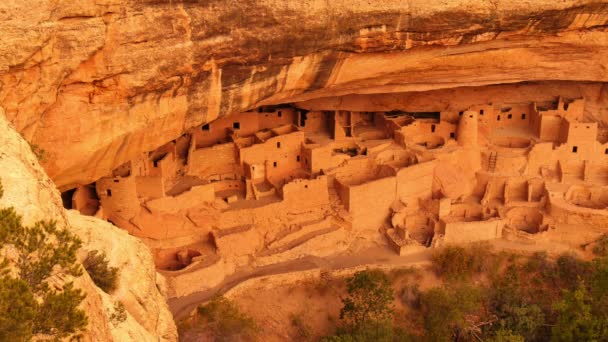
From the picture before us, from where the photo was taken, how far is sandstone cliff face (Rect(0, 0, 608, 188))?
816 cm

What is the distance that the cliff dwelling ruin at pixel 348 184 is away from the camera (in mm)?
13734

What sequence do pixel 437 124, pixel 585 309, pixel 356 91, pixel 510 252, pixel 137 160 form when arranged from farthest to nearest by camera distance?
pixel 437 124 → pixel 510 252 → pixel 356 91 → pixel 137 160 → pixel 585 309

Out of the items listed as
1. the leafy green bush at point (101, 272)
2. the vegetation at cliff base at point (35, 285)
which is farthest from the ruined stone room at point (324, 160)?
the vegetation at cliff base at point (35, 285)

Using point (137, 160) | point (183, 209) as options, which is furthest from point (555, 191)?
point (137, 160)

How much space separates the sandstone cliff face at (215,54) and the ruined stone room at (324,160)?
1.4 inches

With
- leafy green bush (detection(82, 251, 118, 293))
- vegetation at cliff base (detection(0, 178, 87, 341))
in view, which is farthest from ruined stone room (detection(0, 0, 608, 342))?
vegetation at cliff base (detection(0, 178, 87, 341))

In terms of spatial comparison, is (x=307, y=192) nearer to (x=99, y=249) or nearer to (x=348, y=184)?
(x=348, y=184)

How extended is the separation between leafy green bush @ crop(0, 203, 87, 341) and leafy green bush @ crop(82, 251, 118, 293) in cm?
125

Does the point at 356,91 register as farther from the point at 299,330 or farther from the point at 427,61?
the point at 299,330

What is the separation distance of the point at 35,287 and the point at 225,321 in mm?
8452

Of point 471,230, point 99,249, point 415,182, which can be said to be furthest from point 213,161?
point 99,249

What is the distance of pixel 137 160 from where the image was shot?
43.9ft

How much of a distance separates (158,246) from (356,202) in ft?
15.8

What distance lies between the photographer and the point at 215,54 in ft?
32.9
